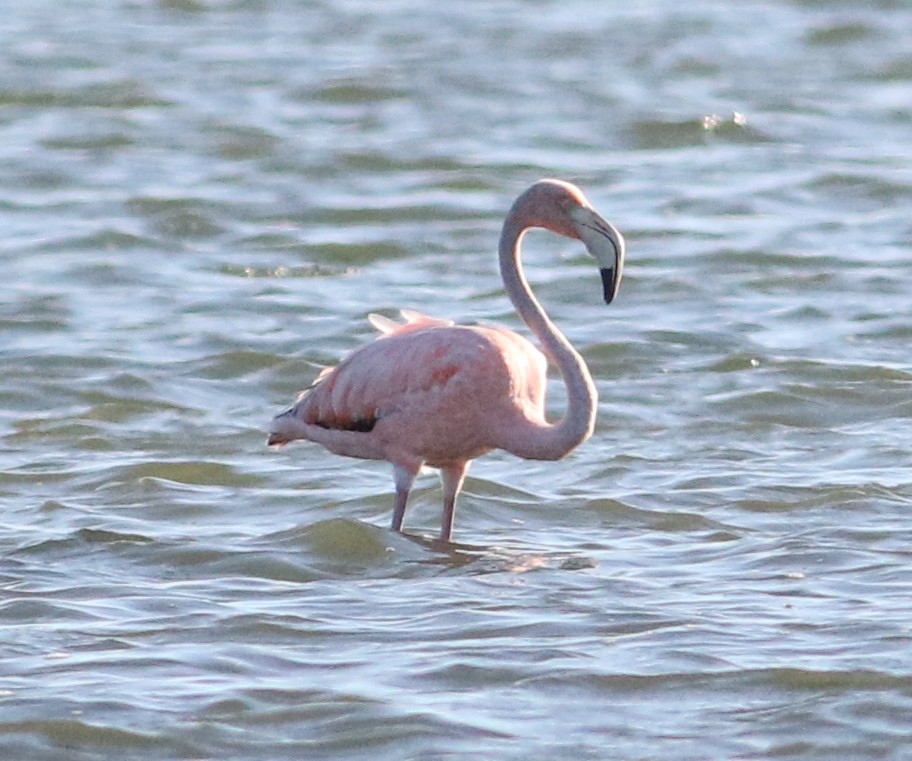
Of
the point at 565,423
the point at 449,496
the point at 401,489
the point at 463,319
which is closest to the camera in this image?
the point at 565,423

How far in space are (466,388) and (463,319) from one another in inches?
179

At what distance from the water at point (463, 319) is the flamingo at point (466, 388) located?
38cm

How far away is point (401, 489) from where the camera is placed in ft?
27.9

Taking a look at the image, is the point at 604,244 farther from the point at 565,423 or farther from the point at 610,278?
the point at 565,423

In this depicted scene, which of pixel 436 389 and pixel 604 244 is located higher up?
pixel 604 244

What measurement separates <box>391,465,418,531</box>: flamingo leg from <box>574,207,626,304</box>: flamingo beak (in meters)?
1.04

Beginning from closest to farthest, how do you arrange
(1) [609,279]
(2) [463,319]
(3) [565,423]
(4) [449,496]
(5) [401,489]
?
(3) [565,423] → (1) [609,279] → (5) [401,489] → (4) [449,496] → (2) [463,319]

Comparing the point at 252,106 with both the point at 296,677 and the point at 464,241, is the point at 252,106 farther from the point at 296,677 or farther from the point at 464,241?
the point at 296,677

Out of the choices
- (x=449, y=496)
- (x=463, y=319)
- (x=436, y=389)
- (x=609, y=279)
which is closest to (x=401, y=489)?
(x=449, y=496)

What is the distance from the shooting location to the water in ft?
21.5

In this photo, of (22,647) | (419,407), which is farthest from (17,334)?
(22,647)

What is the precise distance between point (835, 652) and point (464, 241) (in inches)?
324

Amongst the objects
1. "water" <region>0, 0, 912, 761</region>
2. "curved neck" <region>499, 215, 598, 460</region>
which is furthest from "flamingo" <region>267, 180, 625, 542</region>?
"water" <region>0, 0, 912, 761</region>

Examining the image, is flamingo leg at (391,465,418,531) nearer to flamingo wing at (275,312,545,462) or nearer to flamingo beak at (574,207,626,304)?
flamingo wing at (275,312,545,462)
